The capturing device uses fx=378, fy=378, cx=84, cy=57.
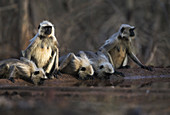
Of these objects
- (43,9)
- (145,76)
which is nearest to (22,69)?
(145,76)

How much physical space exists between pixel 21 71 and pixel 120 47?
381cm

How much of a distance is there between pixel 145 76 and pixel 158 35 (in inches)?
430

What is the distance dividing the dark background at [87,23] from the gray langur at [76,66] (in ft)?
24.5

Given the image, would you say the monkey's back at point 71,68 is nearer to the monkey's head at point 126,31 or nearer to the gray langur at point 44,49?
the gray langur at point 44,49

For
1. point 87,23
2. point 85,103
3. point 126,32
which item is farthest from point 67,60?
point 87,23

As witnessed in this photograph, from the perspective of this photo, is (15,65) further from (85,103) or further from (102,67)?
(85,103)

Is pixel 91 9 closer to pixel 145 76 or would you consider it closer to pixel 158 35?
pixel 158 35

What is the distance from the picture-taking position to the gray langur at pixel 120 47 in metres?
10.7

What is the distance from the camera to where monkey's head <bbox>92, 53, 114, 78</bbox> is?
9.00 metres

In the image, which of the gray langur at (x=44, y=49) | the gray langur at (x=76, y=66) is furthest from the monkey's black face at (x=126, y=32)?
the gray langur at (x=44, y=49)

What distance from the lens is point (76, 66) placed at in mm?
9055

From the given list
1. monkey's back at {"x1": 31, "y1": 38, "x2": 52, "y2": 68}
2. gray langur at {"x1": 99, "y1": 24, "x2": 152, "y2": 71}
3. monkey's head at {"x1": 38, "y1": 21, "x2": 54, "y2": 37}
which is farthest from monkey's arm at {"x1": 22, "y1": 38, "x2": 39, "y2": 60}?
gray langur at {"x1": 99, "y1": 24, "x2": 152, "y2": 71}

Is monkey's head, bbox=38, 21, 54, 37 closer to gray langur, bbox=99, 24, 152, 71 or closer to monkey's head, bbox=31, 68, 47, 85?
monkey's head, bbox=31, 68, 47, 85

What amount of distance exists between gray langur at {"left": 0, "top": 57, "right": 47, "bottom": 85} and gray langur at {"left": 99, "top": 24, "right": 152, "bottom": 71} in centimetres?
308
